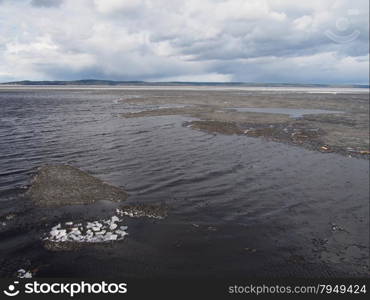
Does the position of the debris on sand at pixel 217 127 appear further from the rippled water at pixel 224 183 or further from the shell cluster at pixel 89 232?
the shell cluster at pixel 89 232

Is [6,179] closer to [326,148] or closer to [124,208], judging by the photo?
[124,208]

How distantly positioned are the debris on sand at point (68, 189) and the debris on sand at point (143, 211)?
1441mm

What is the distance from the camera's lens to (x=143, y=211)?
1622 cm

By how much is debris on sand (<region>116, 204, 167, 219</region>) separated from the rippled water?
62cm

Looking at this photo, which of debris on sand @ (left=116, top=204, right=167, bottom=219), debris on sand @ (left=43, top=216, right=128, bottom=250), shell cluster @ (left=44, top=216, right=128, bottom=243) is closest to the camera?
debris on sand @ (left=43, top=216, right=128, bottom=250)

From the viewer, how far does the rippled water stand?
14.2m

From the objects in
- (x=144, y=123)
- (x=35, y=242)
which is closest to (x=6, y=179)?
(x=35, y=242)

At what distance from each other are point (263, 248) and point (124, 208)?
24.6 ft

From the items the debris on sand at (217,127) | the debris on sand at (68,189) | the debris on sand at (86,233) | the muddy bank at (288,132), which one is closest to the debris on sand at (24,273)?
the debris on sand at (86,233)

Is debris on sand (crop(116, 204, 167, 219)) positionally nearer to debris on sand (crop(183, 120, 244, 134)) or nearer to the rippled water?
the rippled water

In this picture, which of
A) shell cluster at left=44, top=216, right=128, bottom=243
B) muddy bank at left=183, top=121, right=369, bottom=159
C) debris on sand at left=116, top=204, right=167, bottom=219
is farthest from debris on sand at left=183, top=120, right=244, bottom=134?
shell cluster at left=44, top=216, right=128, bottom=243

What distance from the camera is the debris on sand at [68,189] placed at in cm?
1733

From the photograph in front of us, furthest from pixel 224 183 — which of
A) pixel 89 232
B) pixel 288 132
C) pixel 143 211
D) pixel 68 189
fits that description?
pixel 288 132

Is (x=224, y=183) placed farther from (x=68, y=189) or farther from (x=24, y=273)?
(x=24, y=273)
